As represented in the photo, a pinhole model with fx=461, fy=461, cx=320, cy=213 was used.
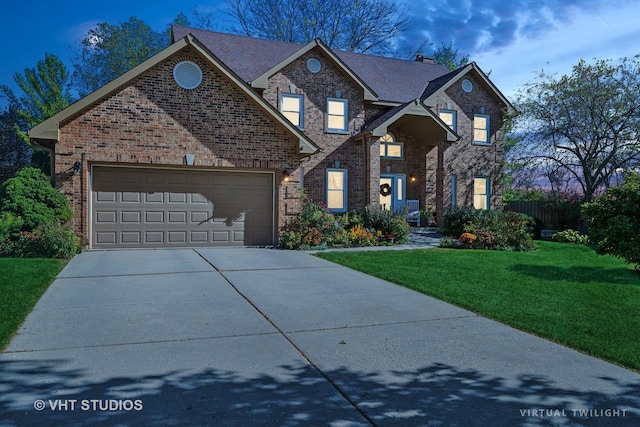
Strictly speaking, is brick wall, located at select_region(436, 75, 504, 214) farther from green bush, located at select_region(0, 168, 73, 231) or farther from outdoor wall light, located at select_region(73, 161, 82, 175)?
green bush, located at select_region(0, 168, 73, 231)

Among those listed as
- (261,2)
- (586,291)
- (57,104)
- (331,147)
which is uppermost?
(261,2)

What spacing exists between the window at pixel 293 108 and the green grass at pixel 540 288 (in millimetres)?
8103

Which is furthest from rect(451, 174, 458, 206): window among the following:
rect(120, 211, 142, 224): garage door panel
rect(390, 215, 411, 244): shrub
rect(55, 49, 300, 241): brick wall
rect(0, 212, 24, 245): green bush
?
rect(0, 212, 24, 245): green bush

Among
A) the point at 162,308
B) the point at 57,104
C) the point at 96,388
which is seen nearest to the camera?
the point at 96,388

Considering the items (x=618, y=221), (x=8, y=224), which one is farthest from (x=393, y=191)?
(x=8, y=224)

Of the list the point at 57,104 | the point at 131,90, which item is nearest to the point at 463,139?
the point at 131,90

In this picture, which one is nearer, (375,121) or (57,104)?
(375,121)

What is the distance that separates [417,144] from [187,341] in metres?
18.1

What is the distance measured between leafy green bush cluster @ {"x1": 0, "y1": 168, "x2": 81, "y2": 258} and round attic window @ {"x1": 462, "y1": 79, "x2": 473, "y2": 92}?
706 inches

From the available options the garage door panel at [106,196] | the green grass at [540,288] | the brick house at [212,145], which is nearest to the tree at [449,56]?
the brick house at [212,145]

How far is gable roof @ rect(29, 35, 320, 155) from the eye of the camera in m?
12.0

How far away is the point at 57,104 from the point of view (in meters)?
30.2

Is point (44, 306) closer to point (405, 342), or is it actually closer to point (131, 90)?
point (405, 342)

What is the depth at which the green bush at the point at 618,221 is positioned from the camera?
9.77 m
